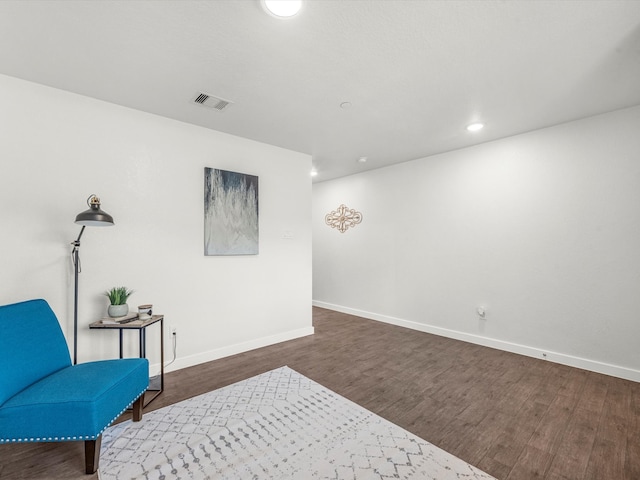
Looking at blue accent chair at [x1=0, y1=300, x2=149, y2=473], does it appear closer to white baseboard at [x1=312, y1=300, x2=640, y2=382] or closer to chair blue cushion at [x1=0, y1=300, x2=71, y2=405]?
chair blue cushion at [x1=0, y1=300, x2=71, y2=405]

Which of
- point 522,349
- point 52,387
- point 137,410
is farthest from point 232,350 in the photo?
point 522,349

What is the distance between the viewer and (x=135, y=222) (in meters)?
2.82

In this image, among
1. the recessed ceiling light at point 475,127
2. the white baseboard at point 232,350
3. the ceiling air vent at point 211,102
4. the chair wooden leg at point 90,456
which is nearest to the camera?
the chair wooden leg at point 90,456

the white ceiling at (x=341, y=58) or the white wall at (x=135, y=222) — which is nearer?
the white ceiling at (x=341, y=58)

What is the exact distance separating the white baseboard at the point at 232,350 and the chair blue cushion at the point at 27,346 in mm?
1014

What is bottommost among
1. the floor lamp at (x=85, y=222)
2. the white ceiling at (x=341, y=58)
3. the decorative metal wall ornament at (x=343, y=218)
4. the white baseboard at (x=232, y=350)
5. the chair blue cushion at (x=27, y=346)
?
the white baseboard at (x=232, y=350)

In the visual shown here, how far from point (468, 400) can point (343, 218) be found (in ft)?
12.3

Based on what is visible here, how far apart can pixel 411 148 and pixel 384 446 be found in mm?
3480

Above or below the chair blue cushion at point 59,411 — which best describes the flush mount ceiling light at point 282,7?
above

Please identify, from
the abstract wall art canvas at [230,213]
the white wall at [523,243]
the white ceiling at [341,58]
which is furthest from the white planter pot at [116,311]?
the white wall at [523,243]

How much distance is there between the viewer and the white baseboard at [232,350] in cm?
305

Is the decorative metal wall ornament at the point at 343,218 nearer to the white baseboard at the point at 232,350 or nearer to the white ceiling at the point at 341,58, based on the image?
the white baseboard at the point at 232,350

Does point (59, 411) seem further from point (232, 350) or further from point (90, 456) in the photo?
point (232, 350)

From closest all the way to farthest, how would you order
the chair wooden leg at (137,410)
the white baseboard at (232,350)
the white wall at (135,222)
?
the chair wooden leg at (137,410) → the white wall at (135,222) → the white baseboard at (232,350)
